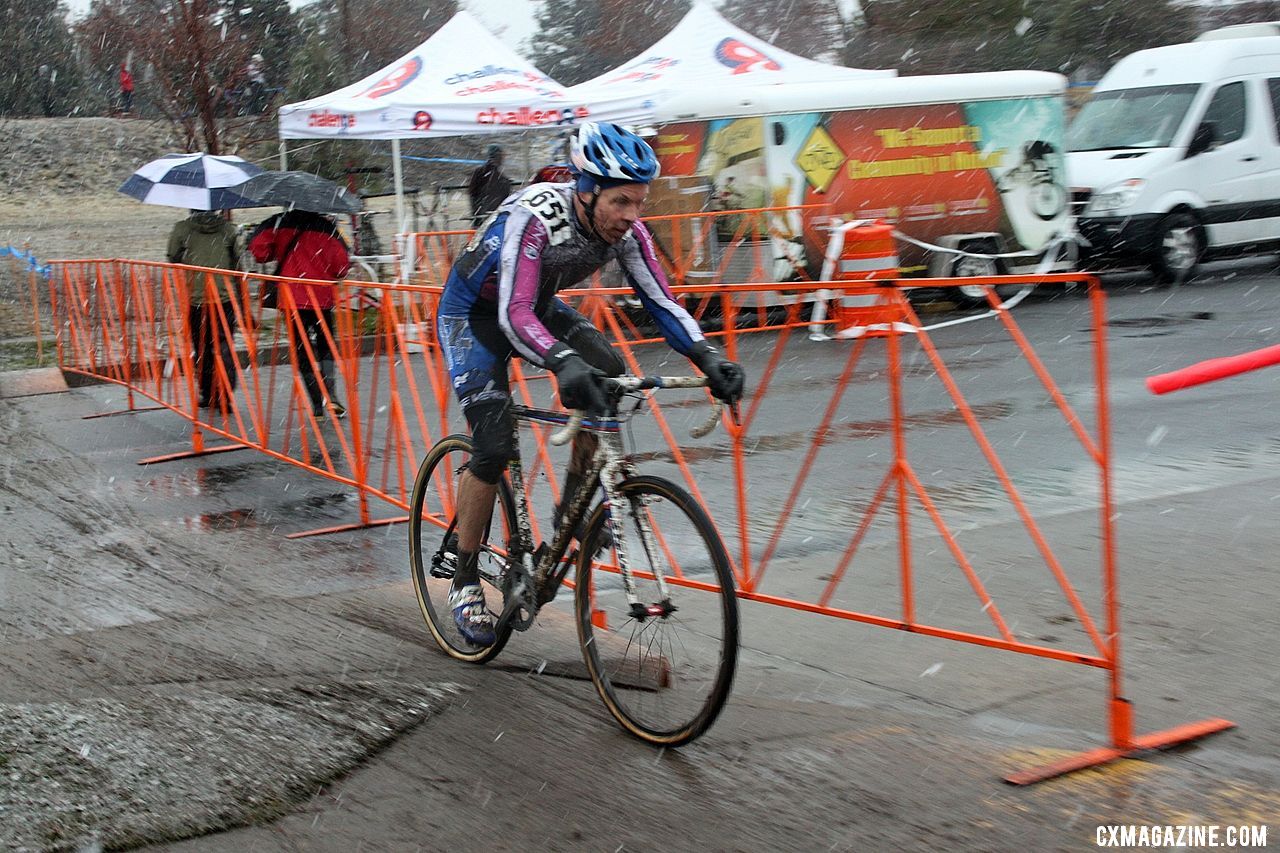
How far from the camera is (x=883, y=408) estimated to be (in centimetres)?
1042

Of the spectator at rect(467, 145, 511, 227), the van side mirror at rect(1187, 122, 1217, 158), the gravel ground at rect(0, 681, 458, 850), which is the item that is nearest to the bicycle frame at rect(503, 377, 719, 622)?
the gravel ground at rect(0, 681, 458, 850)

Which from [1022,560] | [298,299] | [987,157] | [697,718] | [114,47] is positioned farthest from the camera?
[114,47]

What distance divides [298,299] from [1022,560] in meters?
5.04

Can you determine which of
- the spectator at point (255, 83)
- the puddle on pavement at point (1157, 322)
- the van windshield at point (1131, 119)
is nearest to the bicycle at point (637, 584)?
the puddle on pavement at point (1157, 322)

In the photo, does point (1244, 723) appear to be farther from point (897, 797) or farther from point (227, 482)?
point (227, 482)

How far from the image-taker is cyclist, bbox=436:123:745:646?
14.1ft

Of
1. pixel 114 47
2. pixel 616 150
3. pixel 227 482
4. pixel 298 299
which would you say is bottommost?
pixel 227 482

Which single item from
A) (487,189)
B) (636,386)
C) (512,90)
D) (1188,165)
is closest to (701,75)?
(512,90)

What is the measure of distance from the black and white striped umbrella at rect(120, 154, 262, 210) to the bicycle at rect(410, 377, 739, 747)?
339 inches

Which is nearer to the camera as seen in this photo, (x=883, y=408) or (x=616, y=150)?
(x=616, y=150)

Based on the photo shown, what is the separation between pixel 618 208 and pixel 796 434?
5.35 m

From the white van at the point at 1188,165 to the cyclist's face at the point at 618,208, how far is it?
14.0m

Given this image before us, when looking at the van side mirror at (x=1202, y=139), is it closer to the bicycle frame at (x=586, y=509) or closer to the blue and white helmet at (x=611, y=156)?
the bicycle frame at (x=586, y=509)

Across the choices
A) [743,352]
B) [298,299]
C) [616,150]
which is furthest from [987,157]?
[616,150]
